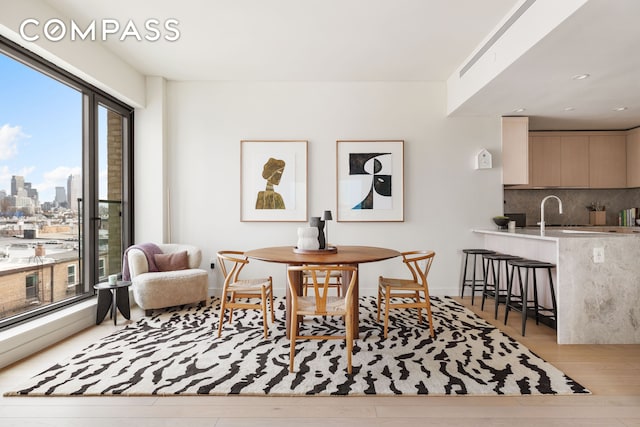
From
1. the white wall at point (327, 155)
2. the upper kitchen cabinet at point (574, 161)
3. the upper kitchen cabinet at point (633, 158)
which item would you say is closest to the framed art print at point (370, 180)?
the white wall at point (327, 155)

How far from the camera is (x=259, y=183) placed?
→ 528 centimetres

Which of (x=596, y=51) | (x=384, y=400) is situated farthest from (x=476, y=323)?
(x=596, y=51)

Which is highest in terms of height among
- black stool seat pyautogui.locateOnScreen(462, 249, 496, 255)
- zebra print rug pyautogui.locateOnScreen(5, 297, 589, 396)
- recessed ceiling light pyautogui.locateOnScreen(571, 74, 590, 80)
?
recessed ceiling light pyautogui.locateOnScreen(571, 74, 590, 80)

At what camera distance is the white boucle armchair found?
13.6ft

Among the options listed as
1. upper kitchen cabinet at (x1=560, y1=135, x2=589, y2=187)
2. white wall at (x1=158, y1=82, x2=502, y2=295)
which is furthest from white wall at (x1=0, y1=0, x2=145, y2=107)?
upper kitchen cabinet at (x1=560, y1=135, x2=589, y2=187)

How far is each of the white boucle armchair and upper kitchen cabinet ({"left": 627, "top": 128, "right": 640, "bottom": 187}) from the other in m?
6.63

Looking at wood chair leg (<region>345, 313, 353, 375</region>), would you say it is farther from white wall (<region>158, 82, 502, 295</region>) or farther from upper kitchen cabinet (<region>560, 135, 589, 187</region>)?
upper kitchen cabinet (<region>560, 135, 589, 187</region>)

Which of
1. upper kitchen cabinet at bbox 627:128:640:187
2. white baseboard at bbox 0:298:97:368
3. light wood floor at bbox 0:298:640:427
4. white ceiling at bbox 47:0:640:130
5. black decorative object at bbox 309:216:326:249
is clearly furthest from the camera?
upper kitchen cabinet at bbox 627:128:640:187

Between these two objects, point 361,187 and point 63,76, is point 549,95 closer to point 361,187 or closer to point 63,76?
point 361,187

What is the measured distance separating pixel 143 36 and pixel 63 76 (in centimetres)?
90

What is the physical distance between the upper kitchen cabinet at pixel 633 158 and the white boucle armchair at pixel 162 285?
21.7ft

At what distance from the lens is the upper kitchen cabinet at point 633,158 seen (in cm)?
588

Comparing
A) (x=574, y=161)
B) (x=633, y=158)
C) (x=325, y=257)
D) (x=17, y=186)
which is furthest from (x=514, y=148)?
(x=17, y=186)

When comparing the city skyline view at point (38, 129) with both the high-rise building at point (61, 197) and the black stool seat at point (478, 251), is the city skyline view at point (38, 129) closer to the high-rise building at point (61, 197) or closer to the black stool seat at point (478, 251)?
the high-rise building at point (61, 197)
